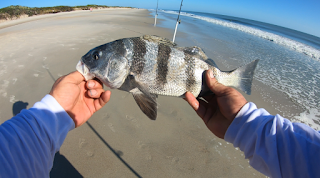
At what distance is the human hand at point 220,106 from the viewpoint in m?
1.62

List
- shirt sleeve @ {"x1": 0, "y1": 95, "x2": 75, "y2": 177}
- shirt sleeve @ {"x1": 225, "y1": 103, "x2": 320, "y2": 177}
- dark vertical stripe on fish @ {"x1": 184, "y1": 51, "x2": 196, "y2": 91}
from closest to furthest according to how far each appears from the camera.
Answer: shirt sleeve @ {"x1": 0, "y1": 95, "x2": 75, "y2": 177} < shirt sleeve @ {"x1": 225, "y1": 103, "x2": 320, "y2": 177} < dark vertical stripe on fish @ {"x1": 184, "y1": 51, "x2": 196, "y2": 91}

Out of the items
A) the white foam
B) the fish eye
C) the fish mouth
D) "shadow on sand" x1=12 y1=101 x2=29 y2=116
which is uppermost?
the fish eye

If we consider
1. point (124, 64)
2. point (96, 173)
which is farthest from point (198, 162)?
point (124, 64)

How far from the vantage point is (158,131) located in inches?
117

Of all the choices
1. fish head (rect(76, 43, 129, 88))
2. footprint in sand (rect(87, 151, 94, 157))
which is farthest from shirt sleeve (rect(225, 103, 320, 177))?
footprint in sand (rect(87, 151, 94, 157))

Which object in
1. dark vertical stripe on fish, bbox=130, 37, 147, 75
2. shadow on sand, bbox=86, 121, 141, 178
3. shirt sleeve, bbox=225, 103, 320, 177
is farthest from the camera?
shadow on sand, bbox=86, 121, 141, 178

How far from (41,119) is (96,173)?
148cm

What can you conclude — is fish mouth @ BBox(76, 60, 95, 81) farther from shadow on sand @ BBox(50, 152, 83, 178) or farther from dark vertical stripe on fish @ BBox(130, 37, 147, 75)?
shadow on sand @ BBox(50, 152, 83, 178)

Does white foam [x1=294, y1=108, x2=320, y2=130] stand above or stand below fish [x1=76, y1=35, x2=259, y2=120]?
below

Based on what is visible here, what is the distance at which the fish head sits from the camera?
1.64m

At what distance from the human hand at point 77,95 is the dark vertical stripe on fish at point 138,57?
49 centimetres

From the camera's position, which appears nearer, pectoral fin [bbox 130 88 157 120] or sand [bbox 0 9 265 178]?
pectoral fin [bbox 130 88 157 120]

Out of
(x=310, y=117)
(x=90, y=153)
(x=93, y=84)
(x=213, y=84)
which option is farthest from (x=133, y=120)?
(x=310, y=117)

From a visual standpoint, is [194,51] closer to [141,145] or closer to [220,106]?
[220,106]
